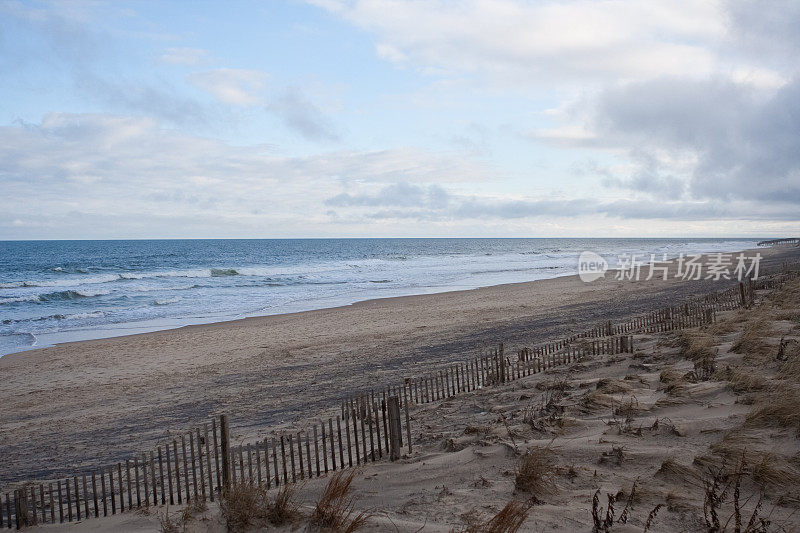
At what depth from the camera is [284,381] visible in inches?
512

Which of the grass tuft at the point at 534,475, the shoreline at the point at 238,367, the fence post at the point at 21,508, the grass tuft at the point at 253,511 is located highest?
the grass tuft at the point at 534,475

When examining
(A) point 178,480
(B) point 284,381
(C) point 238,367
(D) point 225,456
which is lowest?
(C) point 238,367

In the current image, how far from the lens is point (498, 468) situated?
6.12m

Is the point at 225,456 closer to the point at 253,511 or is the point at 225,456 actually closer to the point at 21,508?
the point at 253,511

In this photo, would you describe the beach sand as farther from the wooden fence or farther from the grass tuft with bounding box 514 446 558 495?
the wooden fence

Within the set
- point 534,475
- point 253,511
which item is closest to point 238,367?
point 253,511

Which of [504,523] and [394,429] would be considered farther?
[394,429]

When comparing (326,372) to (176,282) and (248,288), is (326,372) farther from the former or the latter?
(176,282)

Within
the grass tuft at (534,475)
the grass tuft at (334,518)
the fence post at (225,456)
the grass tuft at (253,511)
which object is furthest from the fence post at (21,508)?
the grass tuft at (534,475)

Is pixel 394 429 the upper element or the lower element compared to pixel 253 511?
upper

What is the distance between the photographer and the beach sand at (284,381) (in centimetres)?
668

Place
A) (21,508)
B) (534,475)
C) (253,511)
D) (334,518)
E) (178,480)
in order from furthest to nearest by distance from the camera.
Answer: (178,480)
(21,508)
(534,475)
(253,511)
(334,518)

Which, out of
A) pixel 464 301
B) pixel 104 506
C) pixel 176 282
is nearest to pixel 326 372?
pixel 104 506

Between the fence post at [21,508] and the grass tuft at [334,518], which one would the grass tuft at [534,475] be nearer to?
the grass tuft at [334,518]
